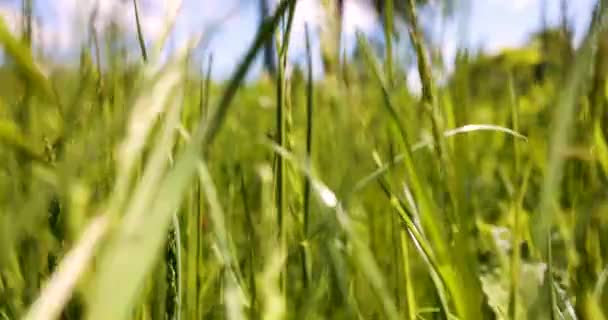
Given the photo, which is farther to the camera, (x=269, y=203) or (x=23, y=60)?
(x=269, y=203)

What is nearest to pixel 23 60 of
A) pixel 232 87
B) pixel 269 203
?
pixel 232 87

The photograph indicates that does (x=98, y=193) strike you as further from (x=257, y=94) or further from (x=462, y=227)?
(x=257, y=94)

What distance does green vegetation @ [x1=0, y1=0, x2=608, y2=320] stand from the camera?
0.20 m

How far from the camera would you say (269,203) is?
44cm

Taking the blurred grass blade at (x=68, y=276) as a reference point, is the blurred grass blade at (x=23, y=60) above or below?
above

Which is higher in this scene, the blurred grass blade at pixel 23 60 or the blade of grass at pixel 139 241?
the blurred grass blade at pixel 23 60

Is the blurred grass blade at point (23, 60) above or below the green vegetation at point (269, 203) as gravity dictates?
above

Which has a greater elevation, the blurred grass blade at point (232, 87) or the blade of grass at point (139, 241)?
the blurred grass blade at point (232, 87)

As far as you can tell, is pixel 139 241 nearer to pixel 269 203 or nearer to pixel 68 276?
pixel 68 276

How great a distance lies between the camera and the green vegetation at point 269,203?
Answer: 0.64 feet

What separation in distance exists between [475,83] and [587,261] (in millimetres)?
1060

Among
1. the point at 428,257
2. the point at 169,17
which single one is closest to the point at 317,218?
the point at 428,257

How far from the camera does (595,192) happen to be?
543 mm

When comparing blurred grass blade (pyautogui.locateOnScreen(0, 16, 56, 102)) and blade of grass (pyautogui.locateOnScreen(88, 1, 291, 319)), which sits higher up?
blurred grass blade (pyautogui.locateOnScreen(0, 16, 56, 102))
